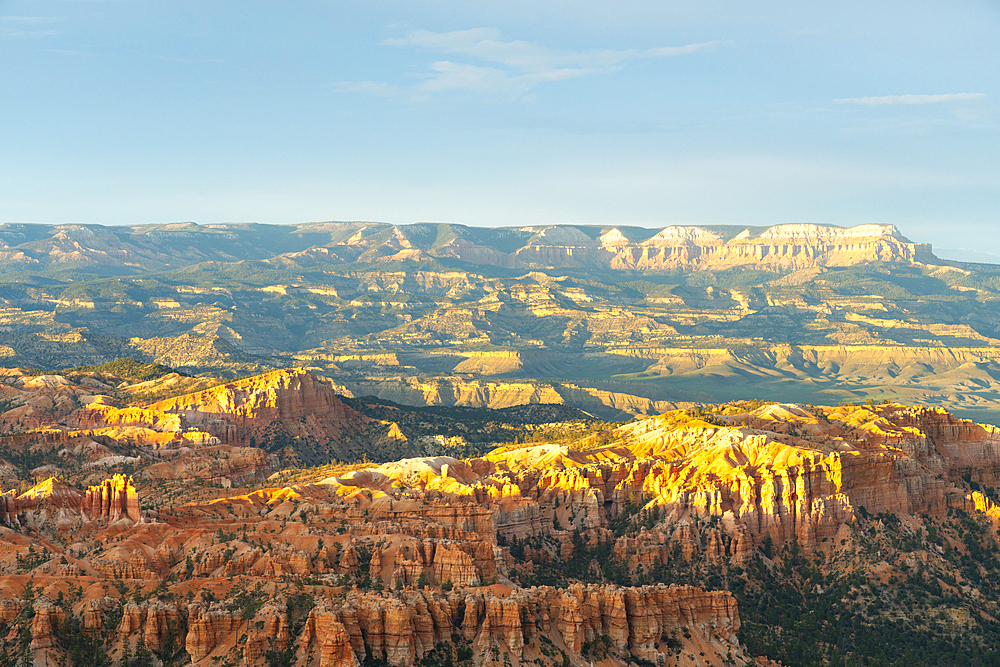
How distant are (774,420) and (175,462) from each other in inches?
3298

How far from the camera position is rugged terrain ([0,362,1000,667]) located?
8906cm

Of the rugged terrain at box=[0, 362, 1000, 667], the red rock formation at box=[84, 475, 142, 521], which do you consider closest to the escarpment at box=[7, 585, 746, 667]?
the rugged terrain at box=[0, 362, 1000, 667]

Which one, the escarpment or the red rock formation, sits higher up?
the escarpment

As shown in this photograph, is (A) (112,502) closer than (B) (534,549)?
Yes

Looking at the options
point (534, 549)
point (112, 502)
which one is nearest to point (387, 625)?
point (112, 502)

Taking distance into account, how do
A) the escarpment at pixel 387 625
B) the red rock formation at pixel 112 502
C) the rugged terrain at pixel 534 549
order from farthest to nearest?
the red rock formation at pixel 112 502
the rugged terrain at pixel 534 549
the escarpment at pixel 387 625

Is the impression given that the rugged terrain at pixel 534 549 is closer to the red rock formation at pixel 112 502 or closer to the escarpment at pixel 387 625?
the escarpment at pixel 387 625

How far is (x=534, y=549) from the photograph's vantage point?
146m

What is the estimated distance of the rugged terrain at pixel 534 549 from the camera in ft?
292

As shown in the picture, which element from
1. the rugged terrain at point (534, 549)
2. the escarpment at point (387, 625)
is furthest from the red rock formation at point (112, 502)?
the escarpment at point (387, 625)

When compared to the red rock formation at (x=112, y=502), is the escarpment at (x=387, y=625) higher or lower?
higher

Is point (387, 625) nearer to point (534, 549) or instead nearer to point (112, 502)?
point (112, 502)

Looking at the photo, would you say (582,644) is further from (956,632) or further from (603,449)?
(603,449)

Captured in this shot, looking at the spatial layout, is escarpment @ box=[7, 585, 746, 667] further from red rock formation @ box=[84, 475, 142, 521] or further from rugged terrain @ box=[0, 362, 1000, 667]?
red rock formation @ box=[84, 475, 142, 521]
